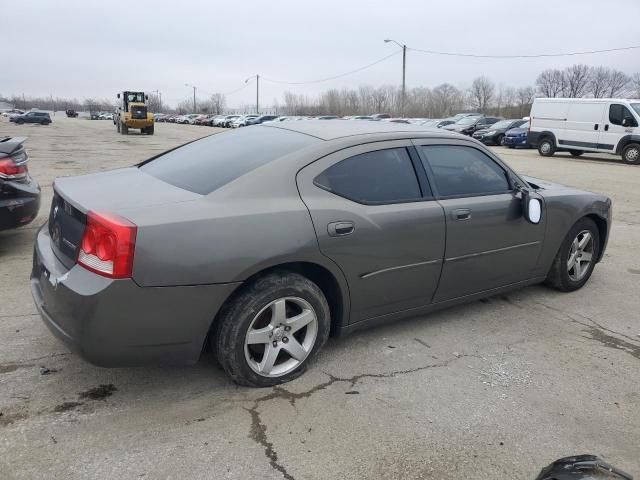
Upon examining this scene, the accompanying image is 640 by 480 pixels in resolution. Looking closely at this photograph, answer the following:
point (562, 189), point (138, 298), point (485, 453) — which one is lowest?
point (485, 453)

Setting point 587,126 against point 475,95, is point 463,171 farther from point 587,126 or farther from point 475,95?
point 475,95

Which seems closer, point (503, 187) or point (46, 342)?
point (46, 342)

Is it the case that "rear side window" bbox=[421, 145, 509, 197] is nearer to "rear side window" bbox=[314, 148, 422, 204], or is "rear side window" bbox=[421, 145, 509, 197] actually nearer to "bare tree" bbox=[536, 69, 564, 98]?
"rear side window" bbox=[314, 148, 422, 204]

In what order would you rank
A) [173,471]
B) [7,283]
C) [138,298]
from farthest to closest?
[7,283]
[138,298]
[173,471]

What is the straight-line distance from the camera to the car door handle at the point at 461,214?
351 centimetres

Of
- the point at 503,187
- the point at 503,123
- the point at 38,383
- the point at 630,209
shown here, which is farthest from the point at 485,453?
the point at 503,123

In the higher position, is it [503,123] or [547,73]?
[547,73]

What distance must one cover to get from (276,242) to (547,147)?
1900 cm

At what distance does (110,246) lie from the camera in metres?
2.41

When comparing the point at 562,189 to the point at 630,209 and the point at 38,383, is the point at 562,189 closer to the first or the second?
the point at 38,383

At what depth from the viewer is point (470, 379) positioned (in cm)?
312

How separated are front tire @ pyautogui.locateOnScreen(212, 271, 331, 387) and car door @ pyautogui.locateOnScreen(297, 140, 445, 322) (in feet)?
0.85

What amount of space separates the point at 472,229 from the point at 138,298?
7.46 feet

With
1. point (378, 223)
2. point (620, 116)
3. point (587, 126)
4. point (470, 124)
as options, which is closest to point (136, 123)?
point (470, 124)
